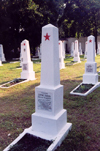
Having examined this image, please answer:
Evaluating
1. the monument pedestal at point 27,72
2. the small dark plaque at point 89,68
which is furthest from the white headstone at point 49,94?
the monument pedestal at point 27,72

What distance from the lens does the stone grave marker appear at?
310 cm

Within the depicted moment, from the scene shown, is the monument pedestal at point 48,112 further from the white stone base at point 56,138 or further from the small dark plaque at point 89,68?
the small dark plaque at point 89,68

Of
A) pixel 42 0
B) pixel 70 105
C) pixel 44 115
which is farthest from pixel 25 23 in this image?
pixel 44 115

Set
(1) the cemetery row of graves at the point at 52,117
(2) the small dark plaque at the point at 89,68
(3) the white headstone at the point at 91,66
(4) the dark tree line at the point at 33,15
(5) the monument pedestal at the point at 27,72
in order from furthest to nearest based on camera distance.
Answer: (4) the dark tree line at the point at 33,15, (5) the monument pedestal at the point at 27,72, (2) the small dark plaque at the point at 89,68, (3) the white headstone at the point at 91,66, (1) the cemetery row of graves at the point at 52,117

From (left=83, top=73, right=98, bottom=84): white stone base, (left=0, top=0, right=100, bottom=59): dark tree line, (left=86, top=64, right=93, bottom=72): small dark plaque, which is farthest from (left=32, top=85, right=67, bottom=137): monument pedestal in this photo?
(left=0, top=0, right=100, bottom=59): dark tree line

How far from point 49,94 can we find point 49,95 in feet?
0.07

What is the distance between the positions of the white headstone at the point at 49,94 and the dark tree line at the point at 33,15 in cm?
1729

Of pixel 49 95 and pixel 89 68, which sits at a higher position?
pixel 89 68

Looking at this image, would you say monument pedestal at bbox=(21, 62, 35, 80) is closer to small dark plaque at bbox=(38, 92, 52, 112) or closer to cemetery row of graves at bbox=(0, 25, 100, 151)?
cemetery row of graves at bbox=(0, 25, 100, 151)

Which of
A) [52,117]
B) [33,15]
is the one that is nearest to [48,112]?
[52,117]

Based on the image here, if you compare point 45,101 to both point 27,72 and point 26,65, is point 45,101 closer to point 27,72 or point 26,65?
point 27,72

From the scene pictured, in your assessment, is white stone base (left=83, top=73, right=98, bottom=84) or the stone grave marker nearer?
the stone grave marker

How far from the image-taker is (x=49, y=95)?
3141mm

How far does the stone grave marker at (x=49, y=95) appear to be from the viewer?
122 inches
